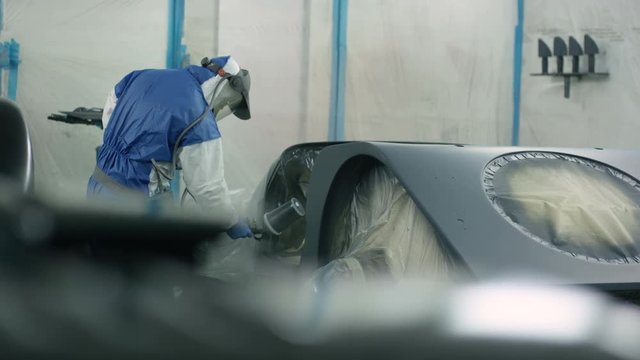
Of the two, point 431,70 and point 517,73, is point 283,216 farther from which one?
point 517,73

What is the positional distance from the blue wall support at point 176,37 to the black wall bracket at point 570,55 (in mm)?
2345

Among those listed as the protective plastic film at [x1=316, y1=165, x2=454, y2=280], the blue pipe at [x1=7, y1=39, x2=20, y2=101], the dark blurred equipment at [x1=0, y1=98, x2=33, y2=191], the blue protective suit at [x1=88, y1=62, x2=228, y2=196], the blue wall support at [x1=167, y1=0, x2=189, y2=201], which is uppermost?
the blue wall support at [x1=167, y1=0, x2=189, y2=201]

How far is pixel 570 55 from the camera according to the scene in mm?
4453

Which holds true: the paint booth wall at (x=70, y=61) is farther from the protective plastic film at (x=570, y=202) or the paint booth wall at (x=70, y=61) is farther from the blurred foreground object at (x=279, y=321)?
the blurred foreground object at (x=279, y=321)

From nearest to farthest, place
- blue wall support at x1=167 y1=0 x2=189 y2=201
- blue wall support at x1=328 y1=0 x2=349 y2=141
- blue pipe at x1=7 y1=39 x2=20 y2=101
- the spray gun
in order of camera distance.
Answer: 1. the spray gun
2. blue pipe at x1=7 y1=39 x2=20 y2=101
3. blue wall support at x1=167 y1=0 x2=189 y2=201
4. blue wall support at x1=328 y1=0 x2=349 y2=141

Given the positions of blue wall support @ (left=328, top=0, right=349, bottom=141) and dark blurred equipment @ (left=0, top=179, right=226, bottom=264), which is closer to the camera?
dark blurred equipment @ (left=0, top=179, right=226, bottom=264)

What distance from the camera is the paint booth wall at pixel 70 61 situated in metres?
3.88

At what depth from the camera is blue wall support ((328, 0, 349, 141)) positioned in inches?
179

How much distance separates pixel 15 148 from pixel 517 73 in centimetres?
413

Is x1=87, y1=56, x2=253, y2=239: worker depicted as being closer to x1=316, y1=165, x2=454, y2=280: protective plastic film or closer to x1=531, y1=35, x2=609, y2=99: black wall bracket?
x1=316, y1=165, x2=454, y2=280: protective plastic film

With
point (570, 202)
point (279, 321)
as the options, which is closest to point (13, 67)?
point (570, 202)

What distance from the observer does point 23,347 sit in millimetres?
291

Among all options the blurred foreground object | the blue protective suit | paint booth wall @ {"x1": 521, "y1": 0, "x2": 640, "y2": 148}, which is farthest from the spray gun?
paint booth wall @ {"x1": 521, "y1": 0, "x2": 640, "y2": 148}

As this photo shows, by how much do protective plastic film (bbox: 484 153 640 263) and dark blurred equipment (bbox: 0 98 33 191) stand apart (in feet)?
2.79
